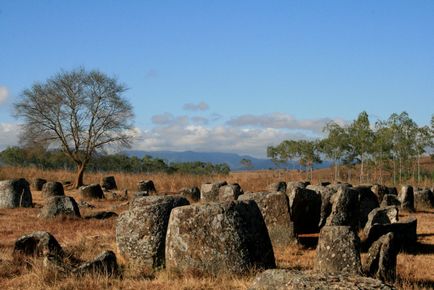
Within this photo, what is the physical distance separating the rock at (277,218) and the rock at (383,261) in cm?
383

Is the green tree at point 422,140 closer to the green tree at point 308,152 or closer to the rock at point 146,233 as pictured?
the green tree at point 308,152

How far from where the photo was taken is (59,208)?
19.3 meters

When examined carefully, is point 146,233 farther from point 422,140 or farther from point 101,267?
point 422,140

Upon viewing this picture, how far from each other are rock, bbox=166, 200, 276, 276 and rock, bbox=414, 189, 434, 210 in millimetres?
18791

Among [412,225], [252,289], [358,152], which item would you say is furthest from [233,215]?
[358,152]

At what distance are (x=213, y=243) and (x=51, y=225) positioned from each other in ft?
32.8

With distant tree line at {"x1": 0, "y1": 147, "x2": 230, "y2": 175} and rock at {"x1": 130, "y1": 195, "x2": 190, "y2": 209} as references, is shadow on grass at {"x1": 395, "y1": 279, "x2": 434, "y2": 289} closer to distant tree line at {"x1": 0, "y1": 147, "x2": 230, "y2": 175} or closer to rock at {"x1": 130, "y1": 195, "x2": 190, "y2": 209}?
rock at {"x1": 130, "y1": 195, "x2": 190, "y2": 209}

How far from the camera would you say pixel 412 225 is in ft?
46.6

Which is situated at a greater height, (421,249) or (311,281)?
(311,281)

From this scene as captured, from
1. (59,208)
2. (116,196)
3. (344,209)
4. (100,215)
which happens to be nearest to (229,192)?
(100,215)

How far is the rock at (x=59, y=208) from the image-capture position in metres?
19.2

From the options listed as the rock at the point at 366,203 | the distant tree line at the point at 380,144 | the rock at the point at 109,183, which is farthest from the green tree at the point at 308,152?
the rock at the point at 366,203

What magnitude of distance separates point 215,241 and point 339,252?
212cm

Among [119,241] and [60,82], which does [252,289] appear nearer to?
[119,241]
